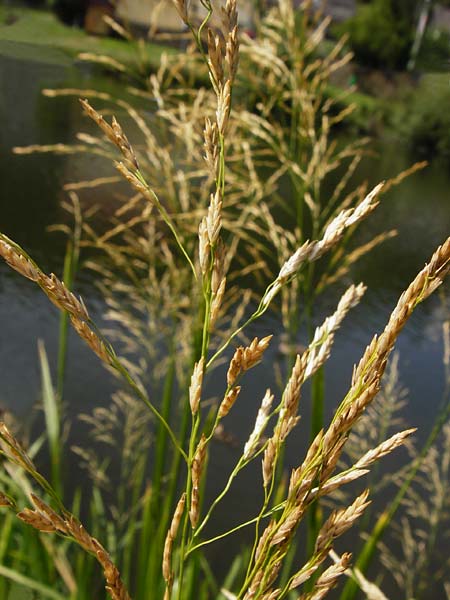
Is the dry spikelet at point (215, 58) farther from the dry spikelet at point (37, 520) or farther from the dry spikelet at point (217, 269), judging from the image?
the dry spikelet at point (37, 520)

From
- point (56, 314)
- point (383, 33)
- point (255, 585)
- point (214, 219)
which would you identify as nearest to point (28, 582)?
point (255, 585)

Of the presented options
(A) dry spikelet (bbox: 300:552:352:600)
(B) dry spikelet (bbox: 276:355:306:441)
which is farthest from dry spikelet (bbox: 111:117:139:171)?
(A) dry spikelet (bbox: 300:552:352:600)

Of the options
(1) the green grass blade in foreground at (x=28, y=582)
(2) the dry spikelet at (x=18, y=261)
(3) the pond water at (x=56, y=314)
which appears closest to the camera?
(2) the dry spikelet at (x=18, y=261)

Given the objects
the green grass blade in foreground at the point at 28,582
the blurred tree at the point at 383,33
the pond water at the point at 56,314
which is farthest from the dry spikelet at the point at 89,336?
the blurred tree at the point at 383,33

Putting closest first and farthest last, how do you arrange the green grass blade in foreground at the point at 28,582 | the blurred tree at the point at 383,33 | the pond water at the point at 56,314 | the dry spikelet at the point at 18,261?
the dry spikelet at the point at 18,261 → the green grass blade in foreground at the point at 28,582 → the pond water at the point at 56,314 → the blurred tree at the point at 383,33

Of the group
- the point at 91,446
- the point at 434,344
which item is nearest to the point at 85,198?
the point at 91,446

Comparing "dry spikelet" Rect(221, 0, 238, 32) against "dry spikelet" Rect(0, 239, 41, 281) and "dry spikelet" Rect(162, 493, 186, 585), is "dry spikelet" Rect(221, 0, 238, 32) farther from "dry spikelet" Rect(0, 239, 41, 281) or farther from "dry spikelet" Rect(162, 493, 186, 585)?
"dry spikelet" Rect(162, 493, 186, 585)

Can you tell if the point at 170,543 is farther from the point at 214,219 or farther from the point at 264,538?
the point at 214,219

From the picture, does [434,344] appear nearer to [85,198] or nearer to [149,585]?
[85,198]
